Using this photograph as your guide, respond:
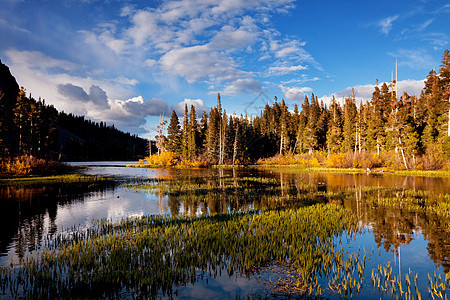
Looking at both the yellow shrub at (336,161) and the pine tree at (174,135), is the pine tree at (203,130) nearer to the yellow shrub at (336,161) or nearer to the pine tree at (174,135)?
the pine tree at (174,135)

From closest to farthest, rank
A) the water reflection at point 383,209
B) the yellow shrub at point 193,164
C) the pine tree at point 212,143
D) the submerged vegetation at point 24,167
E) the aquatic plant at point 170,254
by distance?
the aquatic plant at point 170,254
the water reflection at point 383,209
the submerged vegetation at point 24,167
the yellow shrub at point 193,164
the pine tree at point 212,143

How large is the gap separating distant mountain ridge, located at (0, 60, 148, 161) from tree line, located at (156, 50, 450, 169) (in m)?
33.0

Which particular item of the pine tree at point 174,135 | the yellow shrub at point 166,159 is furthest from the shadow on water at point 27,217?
the pine tree at point 174,135

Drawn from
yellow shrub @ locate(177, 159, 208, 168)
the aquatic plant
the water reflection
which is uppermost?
yellow shrub @ locate(177, 159, 208, 168)

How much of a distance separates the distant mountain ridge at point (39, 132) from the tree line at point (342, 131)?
33.0 m

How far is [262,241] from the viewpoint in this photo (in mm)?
9492

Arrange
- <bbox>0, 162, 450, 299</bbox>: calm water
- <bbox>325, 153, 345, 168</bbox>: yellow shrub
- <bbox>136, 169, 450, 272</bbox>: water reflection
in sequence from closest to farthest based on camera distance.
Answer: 1. <bbox>0, 162, 450, 299</bbox>: calm water
2. <bbox>136, 169, 450, 272</bbox>: water reflection
3. <bbox>325, 153, 345, 168</bbox>: yellow shrub

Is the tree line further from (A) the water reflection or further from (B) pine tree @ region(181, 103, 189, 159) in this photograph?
(A) the water reflection

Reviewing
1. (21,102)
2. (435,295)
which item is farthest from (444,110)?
(21,102)

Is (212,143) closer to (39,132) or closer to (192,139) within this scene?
(192,139)

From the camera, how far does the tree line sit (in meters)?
44.5

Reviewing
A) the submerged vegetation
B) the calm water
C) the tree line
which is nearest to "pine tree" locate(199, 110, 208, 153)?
the tree line

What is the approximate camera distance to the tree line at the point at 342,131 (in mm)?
44469

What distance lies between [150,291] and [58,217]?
38.5 feet
